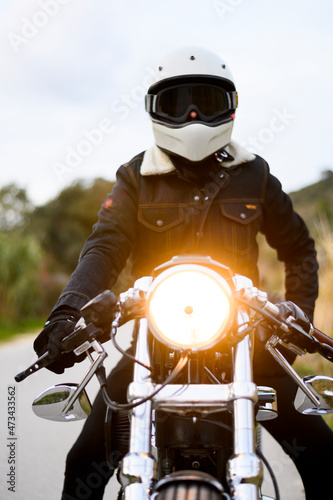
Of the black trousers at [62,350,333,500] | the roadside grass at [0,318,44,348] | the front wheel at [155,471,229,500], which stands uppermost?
the roadside grass at [0,318,44,348]

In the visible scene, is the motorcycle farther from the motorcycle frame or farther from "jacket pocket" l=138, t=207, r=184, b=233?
"jacket pocket" l=138, t=207, r=184, b=233

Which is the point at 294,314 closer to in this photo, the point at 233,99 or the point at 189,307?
the point at 189,307

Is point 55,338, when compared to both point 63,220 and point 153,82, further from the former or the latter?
point 63,220

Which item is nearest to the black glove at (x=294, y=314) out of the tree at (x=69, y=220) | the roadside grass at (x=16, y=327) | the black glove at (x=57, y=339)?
the black glove at (x=57, y=339)

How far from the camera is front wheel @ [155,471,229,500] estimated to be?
1.20m

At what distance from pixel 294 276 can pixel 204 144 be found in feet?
2.51

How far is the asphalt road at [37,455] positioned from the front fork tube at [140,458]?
2.54m

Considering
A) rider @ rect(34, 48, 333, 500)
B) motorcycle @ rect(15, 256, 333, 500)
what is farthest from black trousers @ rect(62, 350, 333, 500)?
motorcycle @ rect(15, 256, 333, 500)

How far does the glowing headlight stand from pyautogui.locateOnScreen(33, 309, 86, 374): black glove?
1.13ft

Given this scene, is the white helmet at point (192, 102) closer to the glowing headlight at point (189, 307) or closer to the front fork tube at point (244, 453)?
the glowing headlight at point (189, 307)

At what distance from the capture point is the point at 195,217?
2.43 meters

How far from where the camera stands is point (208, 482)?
1230 millimetres

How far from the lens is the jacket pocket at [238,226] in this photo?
2420mm

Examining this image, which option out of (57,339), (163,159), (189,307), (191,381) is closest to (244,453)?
(191,381)
